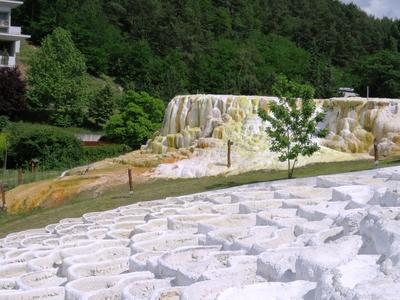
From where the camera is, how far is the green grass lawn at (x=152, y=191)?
1823 centimetres

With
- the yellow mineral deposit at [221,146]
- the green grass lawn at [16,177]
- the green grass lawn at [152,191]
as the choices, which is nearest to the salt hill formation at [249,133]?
the yellow mineral deposit at [221,146]

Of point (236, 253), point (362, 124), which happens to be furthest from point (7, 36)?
point (236, 253)

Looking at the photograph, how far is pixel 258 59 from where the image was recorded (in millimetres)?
69250

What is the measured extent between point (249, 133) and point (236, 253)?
59.9ft

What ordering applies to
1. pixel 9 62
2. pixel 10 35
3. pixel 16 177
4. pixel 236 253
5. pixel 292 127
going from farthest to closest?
pixel 9 62, pixel 10 35, pixel 16 177, pixel 292 127, pixel 236 253

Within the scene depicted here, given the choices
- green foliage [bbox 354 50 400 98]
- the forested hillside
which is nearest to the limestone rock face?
green foliage [bbox 354 50 400 98]

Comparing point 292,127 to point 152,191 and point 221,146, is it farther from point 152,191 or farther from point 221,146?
point 221,146

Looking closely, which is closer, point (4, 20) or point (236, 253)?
point (236, 253)

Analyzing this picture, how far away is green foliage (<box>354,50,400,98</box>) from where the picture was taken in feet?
156

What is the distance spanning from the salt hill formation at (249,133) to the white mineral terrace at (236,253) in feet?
36.7

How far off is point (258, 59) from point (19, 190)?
1902 inches

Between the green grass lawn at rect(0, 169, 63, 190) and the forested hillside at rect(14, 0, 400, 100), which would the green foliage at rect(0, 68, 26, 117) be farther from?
the green grass lawn at rect(0, 169, 63, 190)

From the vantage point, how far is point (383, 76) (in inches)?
1923

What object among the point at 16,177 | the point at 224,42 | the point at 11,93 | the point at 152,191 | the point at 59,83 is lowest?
the point at 16,177
